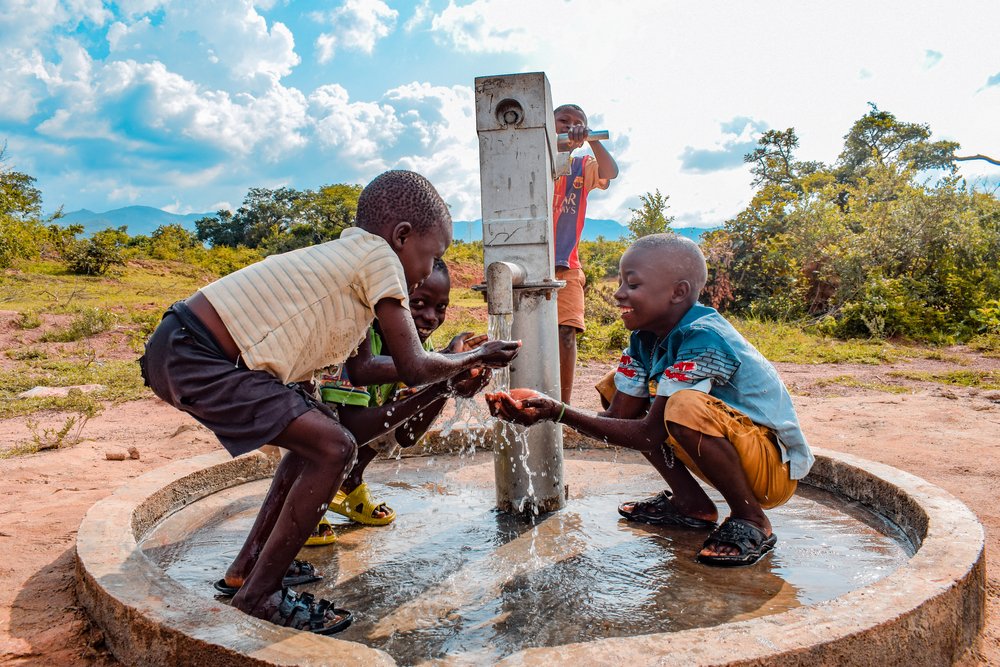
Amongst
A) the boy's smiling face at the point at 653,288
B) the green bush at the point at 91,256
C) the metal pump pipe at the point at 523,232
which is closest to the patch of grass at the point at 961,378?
the boy's smiling face at the point at 653,288

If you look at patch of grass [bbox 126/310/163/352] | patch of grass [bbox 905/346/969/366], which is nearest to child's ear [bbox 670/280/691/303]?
patch of grass [bbox 905/346/969/366]

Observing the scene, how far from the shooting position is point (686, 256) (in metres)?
2.51

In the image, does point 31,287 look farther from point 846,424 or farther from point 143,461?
point 846,424

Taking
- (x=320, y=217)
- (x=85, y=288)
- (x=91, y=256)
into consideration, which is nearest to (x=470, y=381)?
(x=85, y=288)

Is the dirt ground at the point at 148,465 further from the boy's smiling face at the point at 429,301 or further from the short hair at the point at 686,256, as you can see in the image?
the boy's smiling face at the point at 429,301

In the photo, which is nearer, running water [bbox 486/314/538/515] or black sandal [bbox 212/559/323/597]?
black sandal [bbox 212/559/323/597]

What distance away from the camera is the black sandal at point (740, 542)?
7.22 feet

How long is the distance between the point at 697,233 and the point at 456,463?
14.8 metres

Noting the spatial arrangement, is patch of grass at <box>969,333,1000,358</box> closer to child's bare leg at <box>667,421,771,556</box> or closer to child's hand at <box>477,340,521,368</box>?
child's bare leg at <box>667,421,771,556</box>

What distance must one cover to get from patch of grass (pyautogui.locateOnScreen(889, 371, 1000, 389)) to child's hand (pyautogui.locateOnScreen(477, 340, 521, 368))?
5420mm

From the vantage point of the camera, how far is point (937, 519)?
2.12 metres

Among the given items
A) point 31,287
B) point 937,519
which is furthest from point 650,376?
point 31,287

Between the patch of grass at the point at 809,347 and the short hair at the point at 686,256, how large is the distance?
625 centimetres

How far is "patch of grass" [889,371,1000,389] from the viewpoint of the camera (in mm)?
6195
